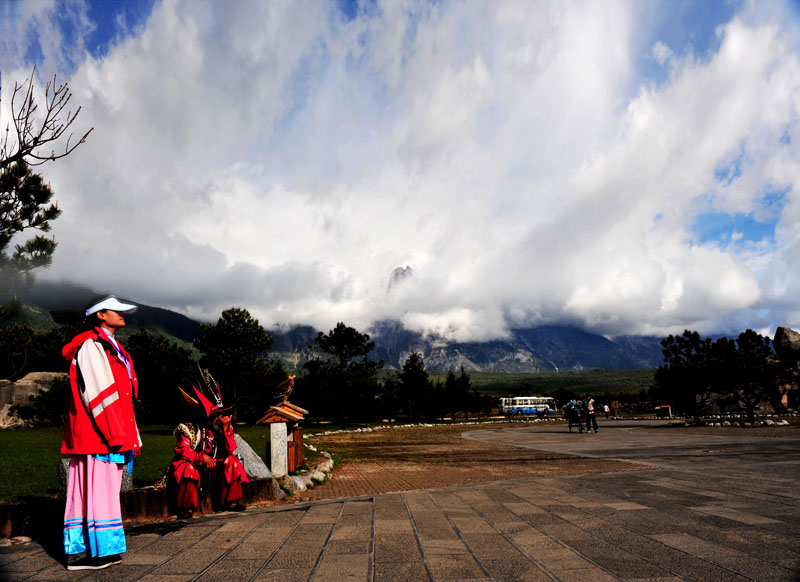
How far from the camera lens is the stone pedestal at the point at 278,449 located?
8.86 meters

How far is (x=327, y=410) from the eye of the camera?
61.2 m

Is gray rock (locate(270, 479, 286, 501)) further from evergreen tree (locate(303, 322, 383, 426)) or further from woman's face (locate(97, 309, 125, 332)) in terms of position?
evergreen tree (locate(303, 322, 383, 426))

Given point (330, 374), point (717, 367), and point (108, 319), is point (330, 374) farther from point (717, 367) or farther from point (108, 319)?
point (108, 319)

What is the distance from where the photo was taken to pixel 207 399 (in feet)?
20.2

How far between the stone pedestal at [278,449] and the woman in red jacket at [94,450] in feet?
16.0

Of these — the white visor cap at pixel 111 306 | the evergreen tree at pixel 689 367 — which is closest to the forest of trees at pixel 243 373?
the white visor cap at pixel 111 306

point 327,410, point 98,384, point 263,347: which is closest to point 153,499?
point 98,384

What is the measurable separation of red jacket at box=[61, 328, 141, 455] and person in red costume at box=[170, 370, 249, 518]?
1.79 metres

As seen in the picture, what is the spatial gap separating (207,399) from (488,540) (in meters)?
3.82

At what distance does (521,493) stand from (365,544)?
3557mm

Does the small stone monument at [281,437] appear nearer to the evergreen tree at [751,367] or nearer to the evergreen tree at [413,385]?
the evergreen tree at [751,367]

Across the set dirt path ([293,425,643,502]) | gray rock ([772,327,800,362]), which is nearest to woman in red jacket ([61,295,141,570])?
dirt path ([293,425,643,502])

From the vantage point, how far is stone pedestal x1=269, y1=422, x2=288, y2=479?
886cm

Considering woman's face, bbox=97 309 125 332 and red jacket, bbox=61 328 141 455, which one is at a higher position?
woman's face, bbox=97 309 125 332
